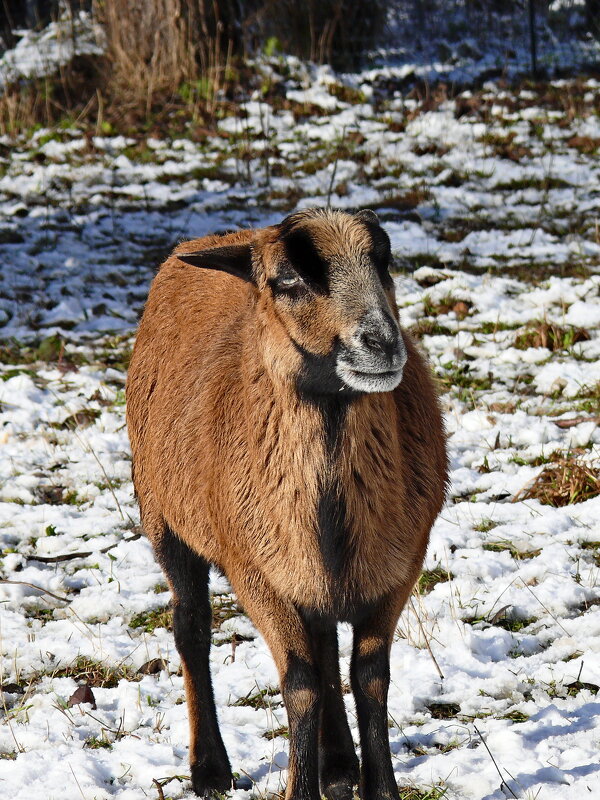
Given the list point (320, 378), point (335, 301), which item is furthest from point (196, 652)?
point (335, 301)

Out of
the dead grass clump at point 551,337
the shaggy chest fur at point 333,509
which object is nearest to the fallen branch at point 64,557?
the shaggy chest fur at point 333,509

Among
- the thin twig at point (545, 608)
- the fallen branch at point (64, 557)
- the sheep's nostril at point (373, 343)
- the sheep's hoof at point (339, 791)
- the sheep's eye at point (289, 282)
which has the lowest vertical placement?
the fallen branch at point (64, 557)

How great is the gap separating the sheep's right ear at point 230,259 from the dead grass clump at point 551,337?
405 centimetres

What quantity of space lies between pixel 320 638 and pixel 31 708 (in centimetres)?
125

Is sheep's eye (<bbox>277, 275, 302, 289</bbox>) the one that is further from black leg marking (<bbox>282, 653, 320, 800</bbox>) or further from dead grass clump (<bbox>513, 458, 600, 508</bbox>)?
dead grass clump (<bbox>513, 458, 600, 508</bbox>)

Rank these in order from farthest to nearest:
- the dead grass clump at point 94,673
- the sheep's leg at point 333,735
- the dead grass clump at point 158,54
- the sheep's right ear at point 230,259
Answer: the dead grass clump at point 158,54
the dead grass clump at point 94,673
the sheep's leg at point 333,735
the sheep's right ear at point 230,259

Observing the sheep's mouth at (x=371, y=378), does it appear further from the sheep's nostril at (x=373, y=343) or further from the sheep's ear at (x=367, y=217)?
the sheep's ear at (x=367, y=217)

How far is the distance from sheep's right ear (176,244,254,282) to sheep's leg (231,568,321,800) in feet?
3.42

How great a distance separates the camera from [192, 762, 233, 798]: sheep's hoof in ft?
11.7

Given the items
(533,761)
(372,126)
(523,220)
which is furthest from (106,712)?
(372,126)

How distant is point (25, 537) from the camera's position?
5.62 meters

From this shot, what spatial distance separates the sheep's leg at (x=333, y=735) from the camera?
12.1ft

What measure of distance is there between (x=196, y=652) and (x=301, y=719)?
0.88 m

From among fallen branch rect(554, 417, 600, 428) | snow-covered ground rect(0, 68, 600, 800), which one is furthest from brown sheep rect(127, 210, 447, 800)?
fallen branch rect(554, 417, 600, 428)
